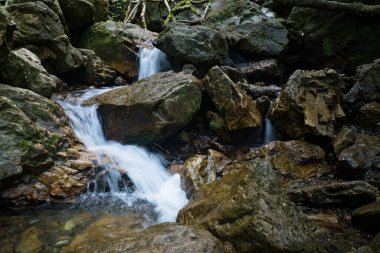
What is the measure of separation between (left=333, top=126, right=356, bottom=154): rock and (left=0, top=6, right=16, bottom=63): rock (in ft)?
22.0

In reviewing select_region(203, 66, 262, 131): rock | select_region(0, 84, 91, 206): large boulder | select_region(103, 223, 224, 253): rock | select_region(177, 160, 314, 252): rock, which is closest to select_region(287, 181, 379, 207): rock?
select_region(177, 160, 314, 252): rock

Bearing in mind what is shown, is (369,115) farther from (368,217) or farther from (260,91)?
(368,217)

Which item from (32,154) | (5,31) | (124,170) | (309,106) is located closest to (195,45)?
(309,106)

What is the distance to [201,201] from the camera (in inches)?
173

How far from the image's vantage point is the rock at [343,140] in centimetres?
661

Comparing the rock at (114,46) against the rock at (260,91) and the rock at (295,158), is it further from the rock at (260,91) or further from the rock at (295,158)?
the rock at (295,158)

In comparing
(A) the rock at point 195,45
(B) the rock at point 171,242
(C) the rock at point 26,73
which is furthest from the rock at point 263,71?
(B) the rock at point 171,242

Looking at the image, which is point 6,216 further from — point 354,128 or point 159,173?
point 354,128

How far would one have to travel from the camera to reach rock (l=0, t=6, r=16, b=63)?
5410mm

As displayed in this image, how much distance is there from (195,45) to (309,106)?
3679 mm

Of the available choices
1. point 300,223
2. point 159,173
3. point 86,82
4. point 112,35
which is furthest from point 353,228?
point 112,35

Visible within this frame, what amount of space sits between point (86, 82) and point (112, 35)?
2.29 m

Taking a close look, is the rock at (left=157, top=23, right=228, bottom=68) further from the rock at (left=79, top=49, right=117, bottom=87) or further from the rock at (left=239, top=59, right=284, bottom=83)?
the rock at (left=79, top=49, right=117, bottom=87)

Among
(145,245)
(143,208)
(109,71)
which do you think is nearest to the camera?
(145,245)
